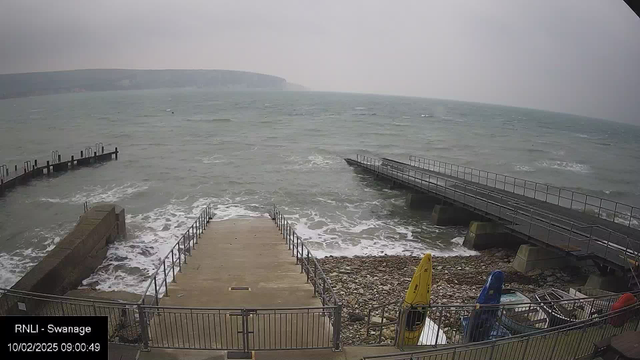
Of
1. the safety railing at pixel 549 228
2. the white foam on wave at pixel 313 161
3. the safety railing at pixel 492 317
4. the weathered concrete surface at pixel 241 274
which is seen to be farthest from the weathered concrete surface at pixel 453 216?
the white foam on wave at pixel 313 161

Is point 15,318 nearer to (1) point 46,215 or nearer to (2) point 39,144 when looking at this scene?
(1) point 46,215

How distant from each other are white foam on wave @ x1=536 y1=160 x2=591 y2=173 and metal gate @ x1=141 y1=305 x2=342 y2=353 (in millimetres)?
52800

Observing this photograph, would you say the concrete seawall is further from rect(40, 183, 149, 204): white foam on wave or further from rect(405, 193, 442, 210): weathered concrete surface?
rect(405, 193, 442, 210): weathered concrete surface

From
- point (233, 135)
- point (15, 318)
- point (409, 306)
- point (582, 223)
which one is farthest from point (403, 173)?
point (233, 135)

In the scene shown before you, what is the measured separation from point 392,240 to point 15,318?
18162 mm

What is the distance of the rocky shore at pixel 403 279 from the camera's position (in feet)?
41.5

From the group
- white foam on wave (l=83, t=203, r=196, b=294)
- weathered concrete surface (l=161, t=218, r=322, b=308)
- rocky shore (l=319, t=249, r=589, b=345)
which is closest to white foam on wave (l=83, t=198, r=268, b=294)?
white foam on wave (l=83, t=203, r=196, b=294)

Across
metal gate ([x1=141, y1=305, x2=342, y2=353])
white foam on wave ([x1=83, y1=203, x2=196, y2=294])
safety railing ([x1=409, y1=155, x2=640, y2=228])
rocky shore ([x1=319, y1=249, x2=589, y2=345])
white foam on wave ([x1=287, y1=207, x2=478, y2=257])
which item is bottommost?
white foam on wave ([x1=83, y1=203, x2=196, y2=294])

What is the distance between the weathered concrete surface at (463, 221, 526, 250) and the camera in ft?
66.3

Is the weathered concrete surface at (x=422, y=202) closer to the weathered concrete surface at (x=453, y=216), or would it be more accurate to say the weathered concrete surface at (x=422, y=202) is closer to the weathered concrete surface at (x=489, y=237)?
the weathered concrete surface at (x=453, y=216)

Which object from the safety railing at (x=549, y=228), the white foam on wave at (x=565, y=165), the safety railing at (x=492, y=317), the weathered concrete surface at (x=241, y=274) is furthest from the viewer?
the white foam on wave at (x=565, y=165)

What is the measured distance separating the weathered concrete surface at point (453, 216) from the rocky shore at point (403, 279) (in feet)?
14.6

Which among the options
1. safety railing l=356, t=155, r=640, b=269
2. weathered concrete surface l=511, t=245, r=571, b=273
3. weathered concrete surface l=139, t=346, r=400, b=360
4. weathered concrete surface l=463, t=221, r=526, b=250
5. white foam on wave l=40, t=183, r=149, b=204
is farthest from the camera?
white foam on wave l=40, t=183, r=149, b=204

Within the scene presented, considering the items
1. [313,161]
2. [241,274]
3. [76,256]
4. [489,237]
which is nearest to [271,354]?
[241,274]
